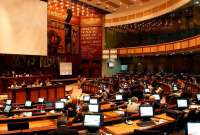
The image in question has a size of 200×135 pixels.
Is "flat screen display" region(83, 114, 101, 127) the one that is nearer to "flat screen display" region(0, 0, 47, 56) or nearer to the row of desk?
the row of desk

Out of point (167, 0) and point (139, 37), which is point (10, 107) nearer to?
point (167, 0)

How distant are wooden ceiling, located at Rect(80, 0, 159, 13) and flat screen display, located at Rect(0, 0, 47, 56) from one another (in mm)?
8245

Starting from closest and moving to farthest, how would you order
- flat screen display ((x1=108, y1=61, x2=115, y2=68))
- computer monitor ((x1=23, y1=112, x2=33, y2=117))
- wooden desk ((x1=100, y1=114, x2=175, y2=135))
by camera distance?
wooden desk ((x1=100, y1=114, x2=175, y2=135)) < computer monitor ((x1=23, y1=112, x2=33, y2=117)) < flat screen display ((x1=108, y1=61, x2=115, y2=68))

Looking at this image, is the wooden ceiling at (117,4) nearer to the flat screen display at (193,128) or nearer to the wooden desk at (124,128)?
the wooden desk at (124,128)

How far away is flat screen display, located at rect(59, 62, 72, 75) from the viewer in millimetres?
27641

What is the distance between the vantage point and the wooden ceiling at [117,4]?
26.7 meters

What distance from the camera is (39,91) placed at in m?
17.9

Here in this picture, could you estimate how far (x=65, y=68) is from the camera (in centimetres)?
2803

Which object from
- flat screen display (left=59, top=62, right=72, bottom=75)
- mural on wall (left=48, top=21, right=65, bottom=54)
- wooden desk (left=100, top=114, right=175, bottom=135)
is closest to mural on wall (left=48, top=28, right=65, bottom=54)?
mural on wall (left=48, top=21, right=65, bottom=54)

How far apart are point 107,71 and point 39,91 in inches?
609

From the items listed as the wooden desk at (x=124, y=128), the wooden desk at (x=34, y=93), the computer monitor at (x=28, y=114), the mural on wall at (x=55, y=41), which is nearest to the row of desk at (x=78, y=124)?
the wooden desk at (x=124, y=128)

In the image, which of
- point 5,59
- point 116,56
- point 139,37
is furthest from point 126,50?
point 5,59

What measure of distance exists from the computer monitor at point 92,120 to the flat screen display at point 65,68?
2036 centimetres

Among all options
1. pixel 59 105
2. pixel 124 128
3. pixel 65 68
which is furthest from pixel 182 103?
pixel 65 68
